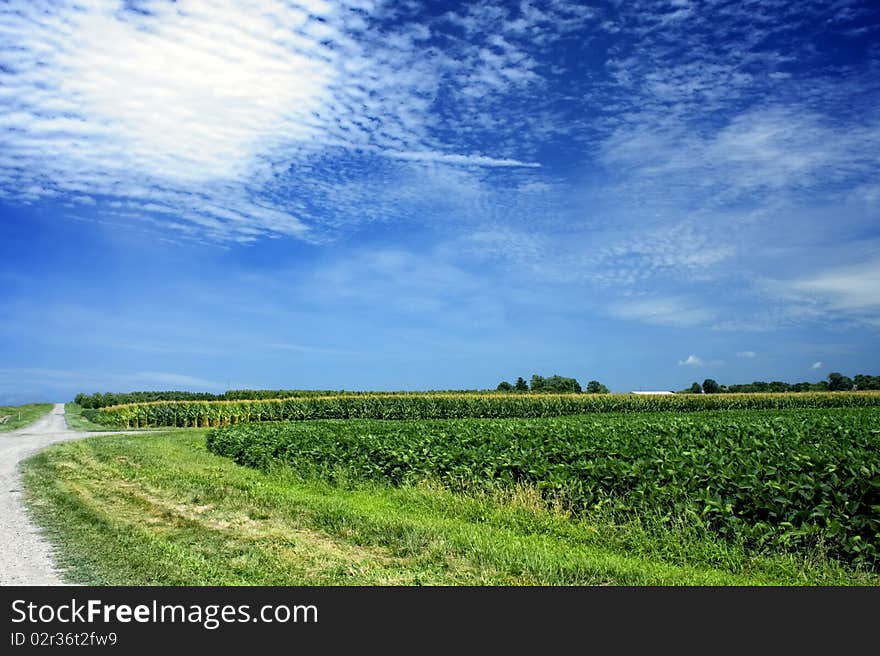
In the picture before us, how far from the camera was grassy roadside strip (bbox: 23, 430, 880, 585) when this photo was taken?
7.55 m

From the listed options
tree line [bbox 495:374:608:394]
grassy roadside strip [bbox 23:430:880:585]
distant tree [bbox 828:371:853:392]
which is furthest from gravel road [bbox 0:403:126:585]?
distant tree [bbox 828:371:853:392]

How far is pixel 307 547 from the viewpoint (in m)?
8.91

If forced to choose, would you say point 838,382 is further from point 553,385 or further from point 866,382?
point 553,385

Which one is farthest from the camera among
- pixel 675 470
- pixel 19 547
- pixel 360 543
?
pixel 675 470

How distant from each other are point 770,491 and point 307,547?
6282 mm

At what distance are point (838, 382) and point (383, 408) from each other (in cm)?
5779

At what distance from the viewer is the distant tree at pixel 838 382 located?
76.8 m

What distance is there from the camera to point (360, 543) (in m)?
9.13

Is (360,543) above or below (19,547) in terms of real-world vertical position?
above

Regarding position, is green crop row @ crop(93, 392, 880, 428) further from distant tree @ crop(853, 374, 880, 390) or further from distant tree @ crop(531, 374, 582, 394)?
distant tree @ crop(853, 374, 880, 390)

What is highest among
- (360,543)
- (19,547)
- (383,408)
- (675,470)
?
(383,408)

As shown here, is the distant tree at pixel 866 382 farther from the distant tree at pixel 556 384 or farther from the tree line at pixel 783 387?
the distant tree at pixel 556 384

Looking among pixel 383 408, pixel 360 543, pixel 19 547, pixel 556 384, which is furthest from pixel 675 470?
pixel 556 384
